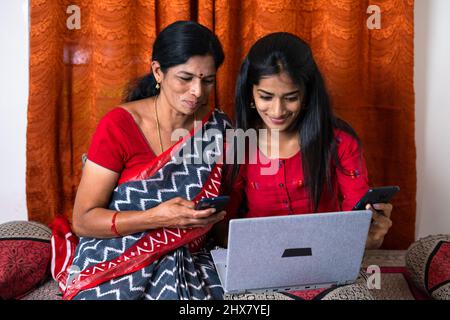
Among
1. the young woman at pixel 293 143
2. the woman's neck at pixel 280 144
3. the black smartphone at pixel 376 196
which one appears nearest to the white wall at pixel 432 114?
the young woman at pixel 293 143

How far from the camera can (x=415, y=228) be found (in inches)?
82.1

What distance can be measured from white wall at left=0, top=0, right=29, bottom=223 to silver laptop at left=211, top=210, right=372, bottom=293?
1.12 m

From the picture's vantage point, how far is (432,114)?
2033 mm

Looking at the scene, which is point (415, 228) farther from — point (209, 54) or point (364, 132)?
point (209, 54)

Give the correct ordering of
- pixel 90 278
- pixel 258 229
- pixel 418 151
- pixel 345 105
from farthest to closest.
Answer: pixel 418 151 < pixel 345 105 < pixel 90 278 < pixel 258 229

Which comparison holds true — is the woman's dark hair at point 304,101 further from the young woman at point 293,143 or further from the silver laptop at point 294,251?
the silver laptop at point 294,251

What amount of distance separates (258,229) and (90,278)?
0.53 meters

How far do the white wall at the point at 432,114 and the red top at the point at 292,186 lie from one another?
66 centimetres

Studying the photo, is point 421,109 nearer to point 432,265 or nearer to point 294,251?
point 432,265

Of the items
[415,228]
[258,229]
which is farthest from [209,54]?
[415,228]

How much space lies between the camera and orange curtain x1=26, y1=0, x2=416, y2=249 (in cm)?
179

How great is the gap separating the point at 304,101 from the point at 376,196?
39 centimetres

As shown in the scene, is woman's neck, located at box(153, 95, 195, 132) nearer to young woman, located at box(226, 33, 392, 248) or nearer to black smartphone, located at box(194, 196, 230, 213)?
young woman, located at box(226, 33, 392, 248)

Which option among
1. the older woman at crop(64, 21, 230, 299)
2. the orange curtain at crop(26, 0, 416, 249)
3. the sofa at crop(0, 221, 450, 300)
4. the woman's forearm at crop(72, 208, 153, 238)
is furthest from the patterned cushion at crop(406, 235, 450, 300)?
the woman's forearm at crop(72, 208, 153, 238)
